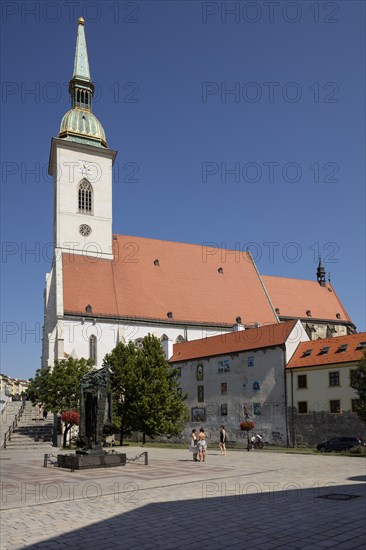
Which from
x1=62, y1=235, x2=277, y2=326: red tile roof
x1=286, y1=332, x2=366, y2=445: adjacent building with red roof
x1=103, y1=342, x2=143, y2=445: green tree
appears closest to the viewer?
x1=286, y1=332, x2=366, y2=445: adjacent building with red roof

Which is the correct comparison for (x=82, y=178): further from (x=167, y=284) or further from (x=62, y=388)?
(x=62, y=388)

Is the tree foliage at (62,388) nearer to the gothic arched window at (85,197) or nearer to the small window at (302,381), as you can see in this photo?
the small window at (302,381)

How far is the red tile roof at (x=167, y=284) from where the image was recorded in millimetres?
52156

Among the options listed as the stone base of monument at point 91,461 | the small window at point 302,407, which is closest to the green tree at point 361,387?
the small window at point 302,407

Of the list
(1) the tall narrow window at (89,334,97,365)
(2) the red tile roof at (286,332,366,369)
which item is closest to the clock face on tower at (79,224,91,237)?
(1) the tall narrow window at (89,334,97,365)

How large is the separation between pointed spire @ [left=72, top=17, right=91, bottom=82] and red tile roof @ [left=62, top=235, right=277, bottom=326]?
18660mm

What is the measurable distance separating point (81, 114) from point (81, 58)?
310 inches

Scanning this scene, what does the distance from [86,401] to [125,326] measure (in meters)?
28.8

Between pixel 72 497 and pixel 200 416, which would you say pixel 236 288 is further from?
pixel 72 497

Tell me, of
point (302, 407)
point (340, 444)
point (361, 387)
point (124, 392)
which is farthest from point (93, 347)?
point (361, 387)

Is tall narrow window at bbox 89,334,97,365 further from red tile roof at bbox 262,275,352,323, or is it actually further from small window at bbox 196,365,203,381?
red tile roof at bbox 262,275,352,323

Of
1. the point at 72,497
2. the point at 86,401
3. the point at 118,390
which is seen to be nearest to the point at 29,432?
the point at 118,390

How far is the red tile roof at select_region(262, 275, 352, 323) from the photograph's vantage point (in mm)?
63469

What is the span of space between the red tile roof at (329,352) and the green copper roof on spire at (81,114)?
32.0 m
